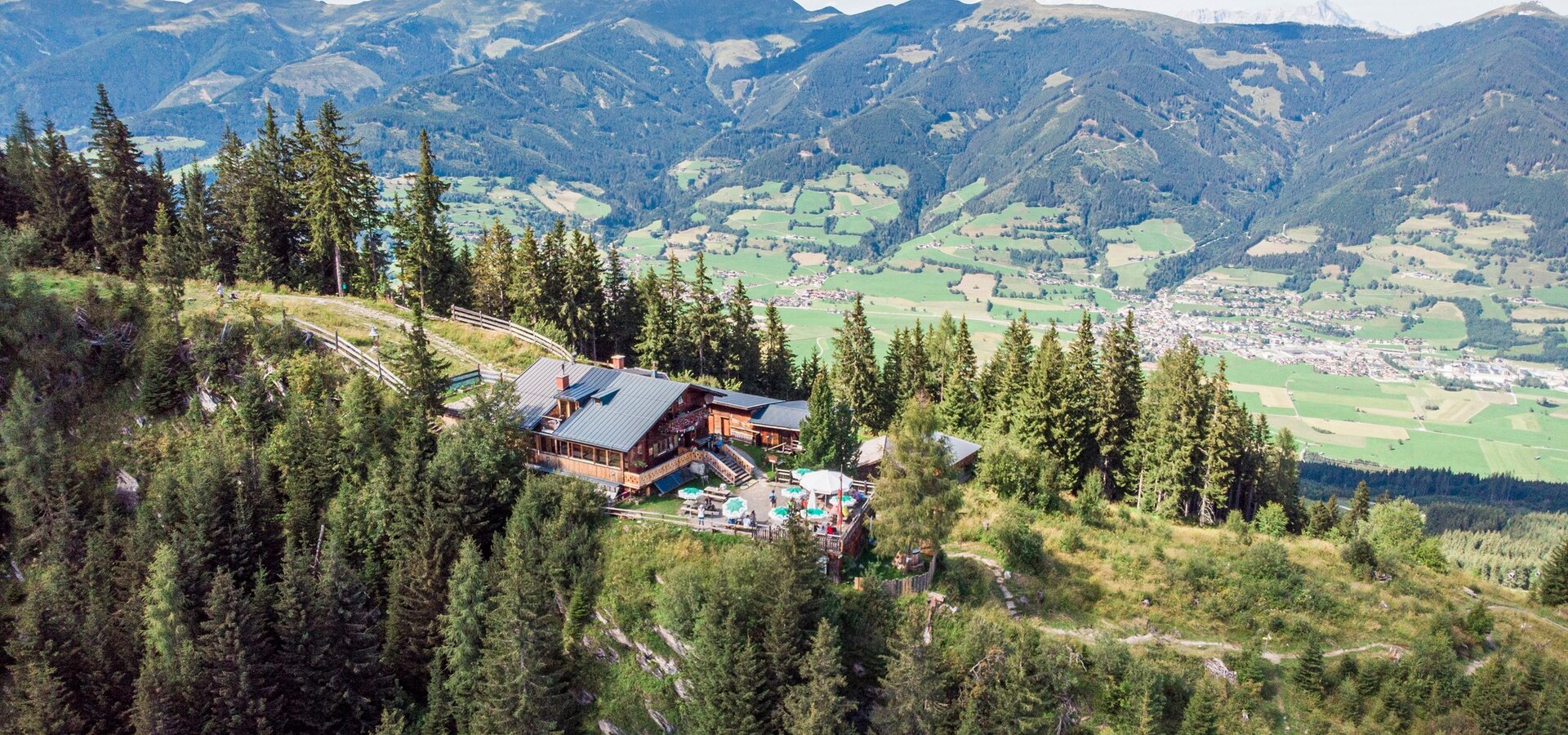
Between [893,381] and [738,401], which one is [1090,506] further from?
[893,381]

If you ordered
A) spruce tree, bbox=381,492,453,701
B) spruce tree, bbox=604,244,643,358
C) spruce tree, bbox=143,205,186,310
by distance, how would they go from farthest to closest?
spruce tree, bbox=604,244,643,358 → spruce tree, bbox=143,205,186,310 → spruce tree, bbox=381,492,453,701

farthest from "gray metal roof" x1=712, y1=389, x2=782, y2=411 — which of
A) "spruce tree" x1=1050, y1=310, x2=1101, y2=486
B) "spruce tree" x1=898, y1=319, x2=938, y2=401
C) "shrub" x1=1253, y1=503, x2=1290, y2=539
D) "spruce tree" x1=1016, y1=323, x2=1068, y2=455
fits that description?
"shrub" x1=1253, y1=503, x2=1290, y2=539

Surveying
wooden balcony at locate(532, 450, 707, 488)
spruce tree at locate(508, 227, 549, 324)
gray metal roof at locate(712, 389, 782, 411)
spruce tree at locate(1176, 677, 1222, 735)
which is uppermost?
spruce tree at locate(508, 227, 549, 324)

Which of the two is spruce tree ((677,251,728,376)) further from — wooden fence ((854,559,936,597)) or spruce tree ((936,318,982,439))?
wooden fence ((854,559,936,597))

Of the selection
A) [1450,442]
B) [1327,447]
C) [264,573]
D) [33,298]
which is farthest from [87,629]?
[1450,442]

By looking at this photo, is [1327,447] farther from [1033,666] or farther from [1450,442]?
[1033,666]

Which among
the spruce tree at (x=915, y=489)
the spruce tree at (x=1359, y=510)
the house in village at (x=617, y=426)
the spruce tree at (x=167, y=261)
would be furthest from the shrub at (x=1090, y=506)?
the spruce tree at (x=167, y=261)

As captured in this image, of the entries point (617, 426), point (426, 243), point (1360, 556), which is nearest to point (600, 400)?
point (617, 426)
